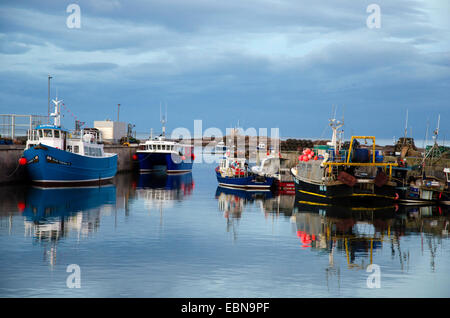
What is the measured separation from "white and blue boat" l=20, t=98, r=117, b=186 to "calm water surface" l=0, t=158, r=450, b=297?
17.7ft

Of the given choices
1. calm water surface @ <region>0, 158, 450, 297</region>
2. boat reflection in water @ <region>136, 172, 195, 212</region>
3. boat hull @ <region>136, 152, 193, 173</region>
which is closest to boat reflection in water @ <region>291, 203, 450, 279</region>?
calm water surface @ <region>0, 158, 450, 297</region>

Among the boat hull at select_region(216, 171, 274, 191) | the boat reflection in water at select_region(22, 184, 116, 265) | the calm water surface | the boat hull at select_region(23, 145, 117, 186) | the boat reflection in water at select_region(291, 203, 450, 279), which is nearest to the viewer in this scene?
the calm water surface

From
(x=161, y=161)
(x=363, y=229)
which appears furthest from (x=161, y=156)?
(x=363, y=229)

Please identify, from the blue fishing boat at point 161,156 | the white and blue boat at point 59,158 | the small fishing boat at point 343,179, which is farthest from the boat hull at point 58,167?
the blue fishing boat at point 161,156

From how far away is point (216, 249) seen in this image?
20516 mm

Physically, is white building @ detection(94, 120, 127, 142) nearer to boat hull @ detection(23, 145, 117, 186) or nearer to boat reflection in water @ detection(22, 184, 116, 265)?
boat hull @ detection(23, 145, 117, 186)

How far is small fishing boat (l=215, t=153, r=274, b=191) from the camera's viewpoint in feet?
146

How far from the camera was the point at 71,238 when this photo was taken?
71.7 feet

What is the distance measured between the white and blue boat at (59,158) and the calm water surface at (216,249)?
5.41 meters
